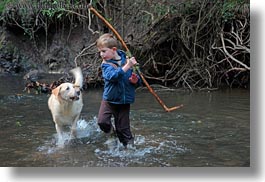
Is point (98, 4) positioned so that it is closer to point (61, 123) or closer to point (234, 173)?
point (61, 123)

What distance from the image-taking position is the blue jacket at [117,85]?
3.91 metres

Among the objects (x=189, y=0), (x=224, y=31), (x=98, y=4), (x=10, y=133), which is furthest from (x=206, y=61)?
(x=10, y=133)

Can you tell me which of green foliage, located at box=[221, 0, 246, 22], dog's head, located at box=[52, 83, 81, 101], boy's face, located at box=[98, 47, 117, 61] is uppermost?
green foliage, located at box=[221, 0, 246, 22]

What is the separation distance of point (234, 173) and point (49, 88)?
19.2 feet

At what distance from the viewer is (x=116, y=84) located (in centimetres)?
398

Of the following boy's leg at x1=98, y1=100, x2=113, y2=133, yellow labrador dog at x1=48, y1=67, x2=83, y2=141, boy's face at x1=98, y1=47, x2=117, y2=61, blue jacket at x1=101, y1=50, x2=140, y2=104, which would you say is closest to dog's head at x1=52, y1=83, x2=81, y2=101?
yellow labrador dog at x1=48, y1=67, x2=83, y2=141

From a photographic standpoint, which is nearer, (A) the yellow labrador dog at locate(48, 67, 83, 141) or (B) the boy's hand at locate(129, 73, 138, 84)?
(B) the boy's hand at locate(129, 73, 138, 84)

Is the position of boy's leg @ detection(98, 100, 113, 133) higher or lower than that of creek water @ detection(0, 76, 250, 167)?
higher

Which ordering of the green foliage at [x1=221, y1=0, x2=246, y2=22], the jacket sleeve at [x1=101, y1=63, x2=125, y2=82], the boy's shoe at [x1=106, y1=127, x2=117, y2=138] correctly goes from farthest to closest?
the green foliage at [x1=221, y1=0, x2=246, y2=22], the boy's shoe at [x1=106, y1=127, x2=117, y2=138], the jacket sleeve at [x1=101, y1=63, x2=125, y2=82]

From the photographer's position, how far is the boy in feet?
12.7

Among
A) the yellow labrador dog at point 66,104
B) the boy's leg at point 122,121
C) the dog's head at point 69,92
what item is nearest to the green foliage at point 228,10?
the yellow labrador dog at point 66,104

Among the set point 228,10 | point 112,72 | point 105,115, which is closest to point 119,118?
point 105,115

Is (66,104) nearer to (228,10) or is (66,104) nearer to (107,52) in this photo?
(107,52)

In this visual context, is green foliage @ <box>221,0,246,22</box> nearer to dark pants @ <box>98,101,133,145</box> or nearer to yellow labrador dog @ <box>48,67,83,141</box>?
yellow labrador dog @ <box>48,67,83,141</box>
